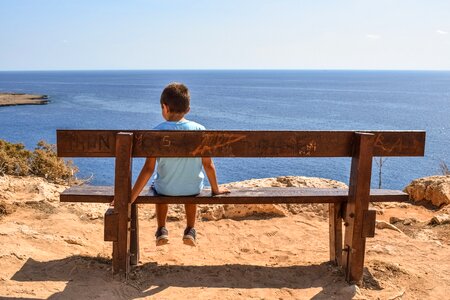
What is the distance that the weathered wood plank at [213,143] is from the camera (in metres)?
4.21

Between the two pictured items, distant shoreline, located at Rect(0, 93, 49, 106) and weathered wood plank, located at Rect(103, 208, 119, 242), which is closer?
weathered wood plank, located at Rect(103, 208, 119, 242)

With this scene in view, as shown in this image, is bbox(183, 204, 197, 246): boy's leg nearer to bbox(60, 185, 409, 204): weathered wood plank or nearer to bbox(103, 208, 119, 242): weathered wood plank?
bbox(60, 185, 409, 204): weathered wood plank

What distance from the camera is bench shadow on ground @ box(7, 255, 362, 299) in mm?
4230

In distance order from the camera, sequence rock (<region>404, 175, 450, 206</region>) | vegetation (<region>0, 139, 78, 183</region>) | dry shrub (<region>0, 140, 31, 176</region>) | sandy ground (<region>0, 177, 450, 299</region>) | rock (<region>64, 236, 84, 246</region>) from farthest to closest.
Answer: vegetation (<region>0, 139, 78, 183</region>) < dry shrub (<region>0, 140, 31, 176</region>) < rock (<region>404, 175, 450, 206</region>) < rock (<region>64, 236, 84, 246</region>) < sandy ground (<region>0, 177, 450, 299</region>)

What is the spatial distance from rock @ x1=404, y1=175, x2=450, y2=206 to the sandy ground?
2.07 meters

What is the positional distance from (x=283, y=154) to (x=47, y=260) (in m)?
2.55

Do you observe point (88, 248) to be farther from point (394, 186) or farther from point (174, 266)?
point (394, 186)

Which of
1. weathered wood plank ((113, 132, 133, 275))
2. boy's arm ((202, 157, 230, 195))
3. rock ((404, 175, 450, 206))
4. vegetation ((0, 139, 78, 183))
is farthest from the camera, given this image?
vegetation ((0, 139, 78, 183))

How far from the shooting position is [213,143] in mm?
4266

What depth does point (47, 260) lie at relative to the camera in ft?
15.7

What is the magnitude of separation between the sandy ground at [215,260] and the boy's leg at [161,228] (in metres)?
0.33

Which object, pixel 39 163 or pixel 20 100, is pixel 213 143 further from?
pixel 20 100

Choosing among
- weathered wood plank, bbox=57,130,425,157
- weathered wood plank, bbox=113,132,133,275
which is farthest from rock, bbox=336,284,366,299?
weathered wood plank, bbox=113,132,133,275

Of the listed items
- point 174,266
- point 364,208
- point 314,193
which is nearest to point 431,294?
point 364,208
